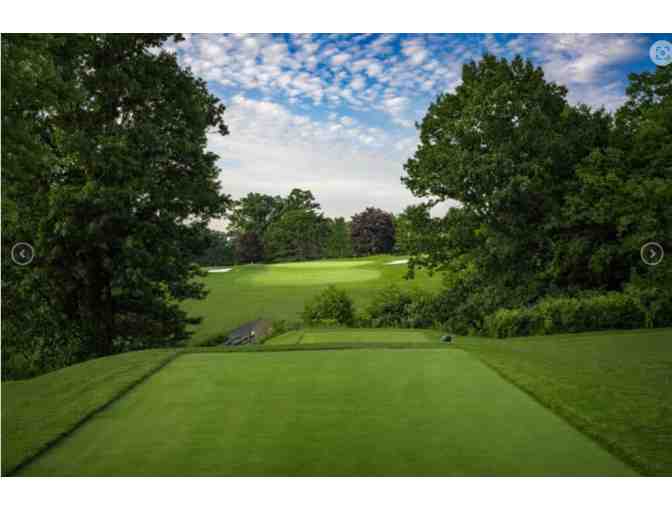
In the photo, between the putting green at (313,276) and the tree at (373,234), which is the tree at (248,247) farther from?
the tree at (373,234)

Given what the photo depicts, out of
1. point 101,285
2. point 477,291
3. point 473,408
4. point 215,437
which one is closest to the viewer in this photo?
point 215,437

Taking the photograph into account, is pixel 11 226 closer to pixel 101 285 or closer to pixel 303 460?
pixel 101 285

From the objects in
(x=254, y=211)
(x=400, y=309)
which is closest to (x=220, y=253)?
(x=254, y=211)

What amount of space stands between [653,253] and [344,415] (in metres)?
10.00

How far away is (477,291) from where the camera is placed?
47.7 feet

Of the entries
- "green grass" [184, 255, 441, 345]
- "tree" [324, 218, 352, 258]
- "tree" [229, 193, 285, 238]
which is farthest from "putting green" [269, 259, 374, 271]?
"tree" [229, 193, 285, 238]

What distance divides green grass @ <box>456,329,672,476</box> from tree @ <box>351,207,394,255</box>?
21.5ft
